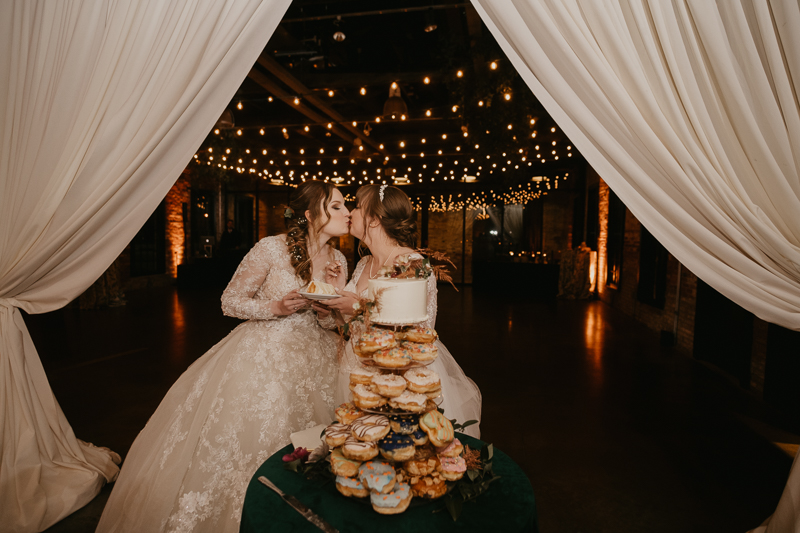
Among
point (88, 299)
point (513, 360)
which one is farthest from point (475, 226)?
point (88, 299)

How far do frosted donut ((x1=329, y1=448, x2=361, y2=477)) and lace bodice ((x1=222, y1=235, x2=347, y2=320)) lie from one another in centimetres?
121

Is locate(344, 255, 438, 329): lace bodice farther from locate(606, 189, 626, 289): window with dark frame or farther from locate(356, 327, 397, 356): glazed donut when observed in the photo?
locate(606, 189, 626, 289): window with dark frame

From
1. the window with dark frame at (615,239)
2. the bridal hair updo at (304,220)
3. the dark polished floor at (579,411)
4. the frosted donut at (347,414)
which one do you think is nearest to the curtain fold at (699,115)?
→ the frosted donut at (347,414)

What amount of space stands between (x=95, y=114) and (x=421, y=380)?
64.8 inches

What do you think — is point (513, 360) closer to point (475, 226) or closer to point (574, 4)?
point (574, 4)

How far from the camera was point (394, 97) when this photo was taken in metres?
6.62

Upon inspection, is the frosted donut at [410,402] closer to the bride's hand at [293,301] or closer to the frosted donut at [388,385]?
the frosted donut at [388,385]

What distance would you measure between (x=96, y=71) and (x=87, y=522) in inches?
86.6

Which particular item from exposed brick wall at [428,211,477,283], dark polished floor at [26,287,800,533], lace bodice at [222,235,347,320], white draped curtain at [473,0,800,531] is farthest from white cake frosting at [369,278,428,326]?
exposed brick wall at [428,211,477,283]

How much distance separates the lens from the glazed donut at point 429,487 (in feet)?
4.07

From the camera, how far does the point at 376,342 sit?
1.32 meters

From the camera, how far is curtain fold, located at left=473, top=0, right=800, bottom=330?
52.7 inches

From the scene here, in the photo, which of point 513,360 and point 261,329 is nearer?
point 261,329

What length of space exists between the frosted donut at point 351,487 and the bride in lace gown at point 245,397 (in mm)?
841
